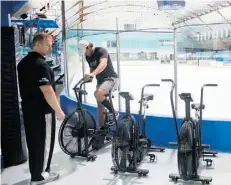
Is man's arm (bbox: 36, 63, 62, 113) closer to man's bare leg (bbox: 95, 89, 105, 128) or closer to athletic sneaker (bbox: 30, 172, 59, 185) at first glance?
athletic sneaker (bbox: 30, 172, 59, 185)

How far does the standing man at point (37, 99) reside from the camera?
8.84 feet

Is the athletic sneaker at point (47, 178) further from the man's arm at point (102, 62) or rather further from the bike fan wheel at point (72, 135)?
the man's arm at point (102, 62)

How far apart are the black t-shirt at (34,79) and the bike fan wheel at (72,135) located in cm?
90

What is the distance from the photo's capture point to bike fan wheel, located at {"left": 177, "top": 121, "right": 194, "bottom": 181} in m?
2.82

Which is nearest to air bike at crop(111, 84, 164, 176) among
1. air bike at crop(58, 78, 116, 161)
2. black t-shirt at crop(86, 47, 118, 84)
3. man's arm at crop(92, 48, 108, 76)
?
air bike at crop(58, 78, 116, 161)

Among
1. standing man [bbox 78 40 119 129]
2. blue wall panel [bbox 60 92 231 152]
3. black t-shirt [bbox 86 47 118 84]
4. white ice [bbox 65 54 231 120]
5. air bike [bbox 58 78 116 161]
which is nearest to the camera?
air bike [bbox 58 78 116 161]

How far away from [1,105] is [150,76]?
867 centimetres

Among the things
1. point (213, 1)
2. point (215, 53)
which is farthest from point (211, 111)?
point (213, 1)

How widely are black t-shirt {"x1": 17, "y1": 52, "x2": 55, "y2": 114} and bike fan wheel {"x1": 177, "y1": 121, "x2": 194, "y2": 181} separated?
127 cm

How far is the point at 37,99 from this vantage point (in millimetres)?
2785

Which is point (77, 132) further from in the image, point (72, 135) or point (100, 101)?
point (100, 101)

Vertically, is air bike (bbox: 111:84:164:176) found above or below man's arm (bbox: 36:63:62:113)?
below

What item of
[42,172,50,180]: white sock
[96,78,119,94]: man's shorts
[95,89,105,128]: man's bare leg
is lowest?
[42,172,50,180]: white sock

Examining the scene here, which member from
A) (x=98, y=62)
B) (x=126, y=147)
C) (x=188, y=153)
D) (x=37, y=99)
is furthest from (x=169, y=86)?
(x=37, y=99)
